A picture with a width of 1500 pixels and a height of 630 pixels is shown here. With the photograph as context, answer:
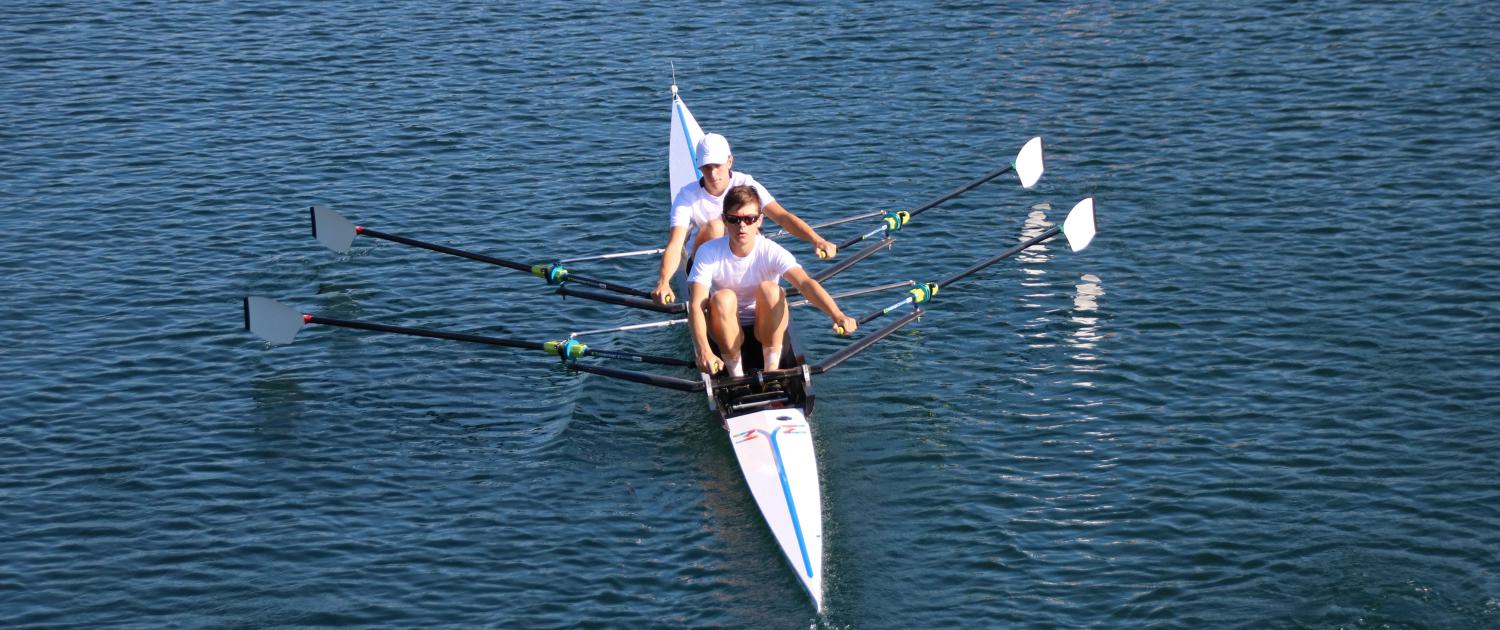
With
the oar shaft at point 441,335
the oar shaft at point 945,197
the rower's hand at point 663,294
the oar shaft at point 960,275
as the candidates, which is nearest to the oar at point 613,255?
the oar shaft at point 441,335

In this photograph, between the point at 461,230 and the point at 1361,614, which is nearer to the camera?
the point at 1361,614

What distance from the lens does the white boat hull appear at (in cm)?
1275

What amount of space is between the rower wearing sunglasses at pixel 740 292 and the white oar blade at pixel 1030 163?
7.38 m

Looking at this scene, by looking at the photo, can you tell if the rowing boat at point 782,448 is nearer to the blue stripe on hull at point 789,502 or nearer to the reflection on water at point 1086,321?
the blue stripe on hull at point 789,502

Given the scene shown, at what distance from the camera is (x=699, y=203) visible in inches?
662

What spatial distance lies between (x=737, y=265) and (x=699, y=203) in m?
2.23

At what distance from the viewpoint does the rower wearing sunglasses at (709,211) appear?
52.1ft

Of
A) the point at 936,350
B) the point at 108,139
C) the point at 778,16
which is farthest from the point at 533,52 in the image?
the point at 936,350

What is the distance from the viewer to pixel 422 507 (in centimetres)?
1437

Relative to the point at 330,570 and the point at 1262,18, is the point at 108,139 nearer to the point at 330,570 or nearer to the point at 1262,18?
the point at 330,570

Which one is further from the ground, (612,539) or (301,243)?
(301,243)

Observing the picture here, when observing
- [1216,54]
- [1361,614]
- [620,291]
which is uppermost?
[1216,54]

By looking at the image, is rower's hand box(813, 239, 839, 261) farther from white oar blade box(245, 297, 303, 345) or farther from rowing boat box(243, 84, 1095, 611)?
white oar blade box(245, 297, 303, 345)

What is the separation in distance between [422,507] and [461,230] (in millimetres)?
7444
